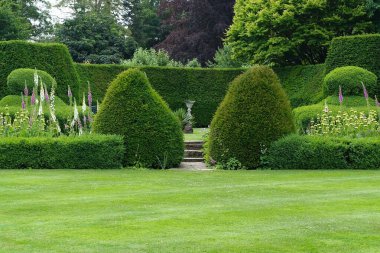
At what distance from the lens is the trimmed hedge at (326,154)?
1298cm

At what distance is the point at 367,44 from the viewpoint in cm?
2431

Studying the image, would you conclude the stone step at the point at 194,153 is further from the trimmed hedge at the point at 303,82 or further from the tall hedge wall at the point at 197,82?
the tall hedge wall at the point at 197,82

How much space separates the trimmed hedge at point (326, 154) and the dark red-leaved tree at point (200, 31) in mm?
29592

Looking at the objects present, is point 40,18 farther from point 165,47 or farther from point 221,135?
point 221,135

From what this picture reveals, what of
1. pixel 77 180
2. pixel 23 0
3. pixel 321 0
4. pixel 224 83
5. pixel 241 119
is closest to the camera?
pixel 77 180

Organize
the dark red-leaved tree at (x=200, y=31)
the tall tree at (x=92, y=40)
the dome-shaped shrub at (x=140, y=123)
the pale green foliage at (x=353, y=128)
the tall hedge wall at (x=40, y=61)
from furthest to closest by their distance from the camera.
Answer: the dark red-leaved tree at (x=200, y=31)
the tall tree at (x=92, y=40)
the tall hedge wall at (x=40, y=61)
the pale green foliage at (x=353, y=128)
the dome-shaped shrub at (x=140, y=123)

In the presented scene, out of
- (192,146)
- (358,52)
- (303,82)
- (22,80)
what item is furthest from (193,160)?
(303,82)

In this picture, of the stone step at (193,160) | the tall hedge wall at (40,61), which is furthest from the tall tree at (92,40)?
the stone step at (193,160)

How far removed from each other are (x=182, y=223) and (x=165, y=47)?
3833 centimetres

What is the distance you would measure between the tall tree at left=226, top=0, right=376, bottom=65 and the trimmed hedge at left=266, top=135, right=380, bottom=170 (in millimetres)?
16024

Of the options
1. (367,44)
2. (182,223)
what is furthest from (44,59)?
(182,223)

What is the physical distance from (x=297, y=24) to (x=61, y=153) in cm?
1800

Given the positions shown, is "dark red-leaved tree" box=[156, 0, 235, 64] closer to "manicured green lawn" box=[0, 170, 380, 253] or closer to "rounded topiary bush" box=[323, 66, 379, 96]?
"rounded topiary bush" box=[323, 66, 379, 96]

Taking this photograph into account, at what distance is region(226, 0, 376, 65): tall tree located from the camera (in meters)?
28.4
